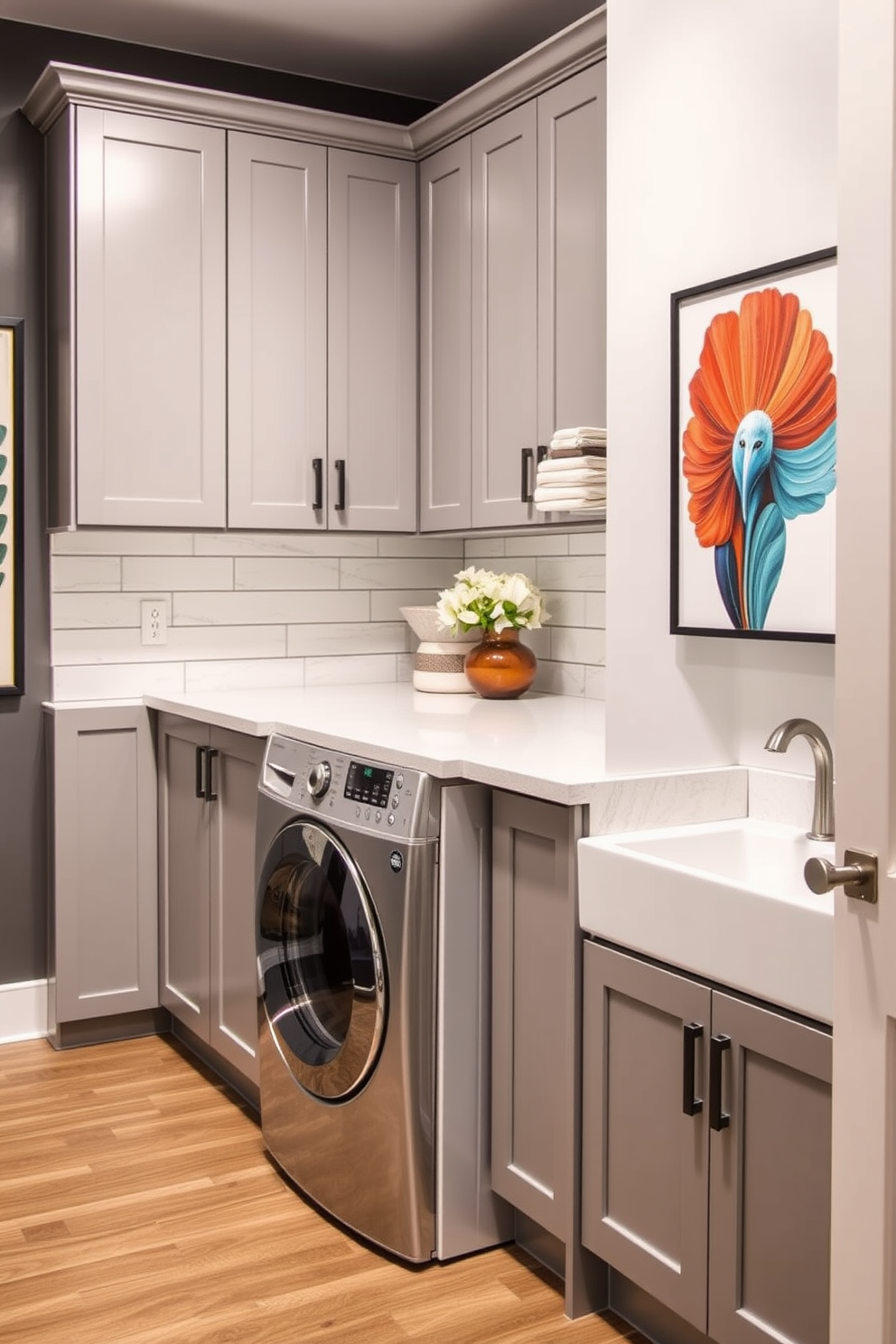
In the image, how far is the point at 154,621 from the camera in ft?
12.1

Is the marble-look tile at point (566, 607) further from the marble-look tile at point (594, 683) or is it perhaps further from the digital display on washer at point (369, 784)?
the digital display on washer at point (369, 784)

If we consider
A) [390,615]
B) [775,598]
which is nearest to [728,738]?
[775,598]

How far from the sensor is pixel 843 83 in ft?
4.77

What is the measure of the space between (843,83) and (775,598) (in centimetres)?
84

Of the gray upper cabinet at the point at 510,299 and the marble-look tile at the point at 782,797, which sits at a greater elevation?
the gray upper cabinet at the point at 510,299

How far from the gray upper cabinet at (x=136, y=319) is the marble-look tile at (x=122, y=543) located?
0.43 ft

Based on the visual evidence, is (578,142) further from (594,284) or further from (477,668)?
(477,668)

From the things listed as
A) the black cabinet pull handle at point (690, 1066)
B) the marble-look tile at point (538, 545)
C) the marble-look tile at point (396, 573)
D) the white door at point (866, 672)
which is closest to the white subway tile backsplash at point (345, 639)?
the marble-look tile at point (396, 573)

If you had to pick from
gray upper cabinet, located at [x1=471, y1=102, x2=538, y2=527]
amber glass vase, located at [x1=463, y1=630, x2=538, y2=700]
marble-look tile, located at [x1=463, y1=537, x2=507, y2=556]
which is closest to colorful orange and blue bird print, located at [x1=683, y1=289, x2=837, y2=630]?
gray upper cabinet, located at [x1=471, y1=102, x2=538, y2=527]

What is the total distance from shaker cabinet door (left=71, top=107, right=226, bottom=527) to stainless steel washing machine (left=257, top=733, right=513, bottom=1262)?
1.12 metres

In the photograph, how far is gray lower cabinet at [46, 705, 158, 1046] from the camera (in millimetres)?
3477

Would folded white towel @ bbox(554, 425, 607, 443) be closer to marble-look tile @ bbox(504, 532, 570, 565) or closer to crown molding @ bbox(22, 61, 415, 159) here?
marble-look tile @ bbox(504, 532, 570, 565)

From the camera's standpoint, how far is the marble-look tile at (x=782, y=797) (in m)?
2.21

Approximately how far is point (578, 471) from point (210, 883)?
135 cm
